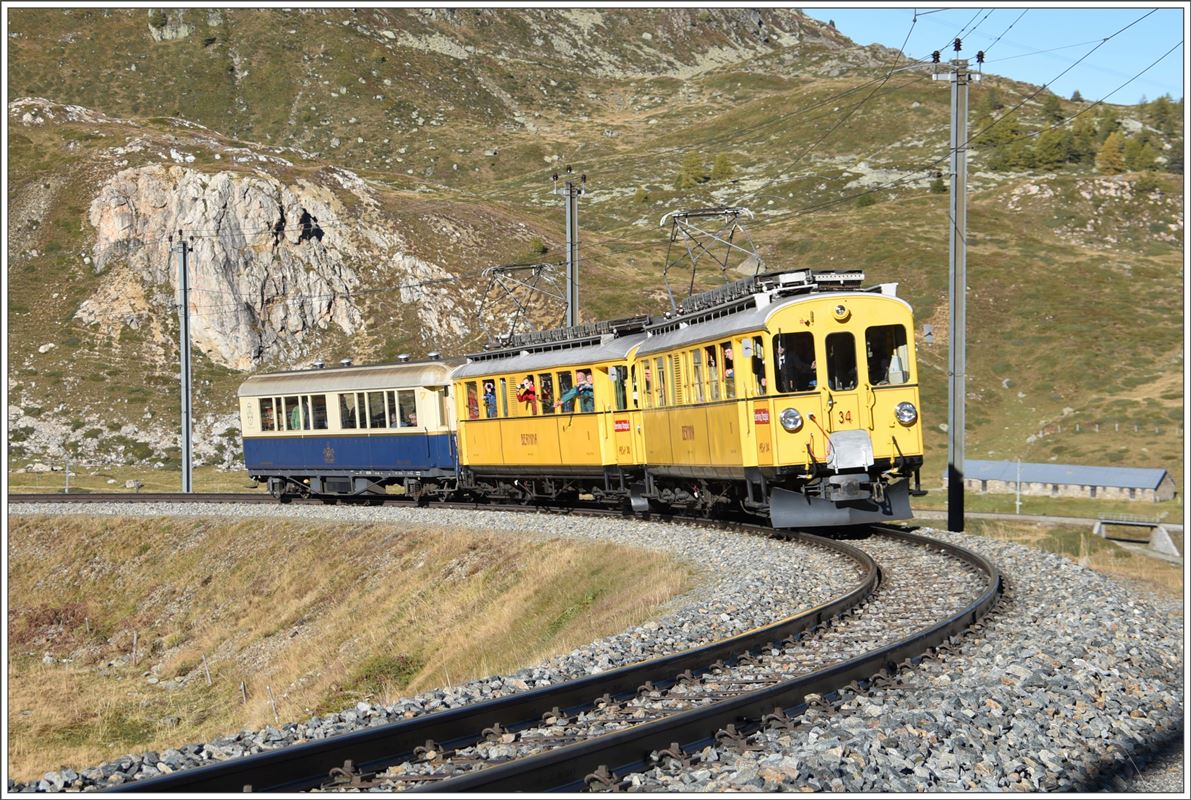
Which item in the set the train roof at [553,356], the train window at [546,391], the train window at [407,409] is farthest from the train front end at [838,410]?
the train window at [407,409]

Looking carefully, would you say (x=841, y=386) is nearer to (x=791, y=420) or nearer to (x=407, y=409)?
(x=791, y=420)

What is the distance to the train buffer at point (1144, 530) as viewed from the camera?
29.4 metres

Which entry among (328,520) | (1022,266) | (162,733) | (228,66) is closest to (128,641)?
(328,520)

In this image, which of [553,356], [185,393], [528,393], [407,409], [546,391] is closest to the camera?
[553,356]

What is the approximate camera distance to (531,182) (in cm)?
12606

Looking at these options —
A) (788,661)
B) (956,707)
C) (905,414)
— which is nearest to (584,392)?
(905,414)

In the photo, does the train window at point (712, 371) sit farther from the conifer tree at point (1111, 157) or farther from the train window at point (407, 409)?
the conifer tree at point (1111, 157)

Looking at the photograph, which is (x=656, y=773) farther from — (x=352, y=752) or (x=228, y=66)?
(x=228, y=66)

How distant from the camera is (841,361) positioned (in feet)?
61.6

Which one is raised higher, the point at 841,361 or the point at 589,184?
the point at 589,184

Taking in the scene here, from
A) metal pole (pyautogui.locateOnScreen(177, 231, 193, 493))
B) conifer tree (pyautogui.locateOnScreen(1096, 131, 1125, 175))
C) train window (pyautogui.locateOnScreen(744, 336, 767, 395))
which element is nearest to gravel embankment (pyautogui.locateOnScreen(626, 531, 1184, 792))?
train window (pyautogui.locateOnScreen(744, 336, 767, 395))

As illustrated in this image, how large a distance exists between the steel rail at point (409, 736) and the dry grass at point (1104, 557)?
396 inches

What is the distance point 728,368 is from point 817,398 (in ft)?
5.57

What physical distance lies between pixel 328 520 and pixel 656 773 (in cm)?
2393
